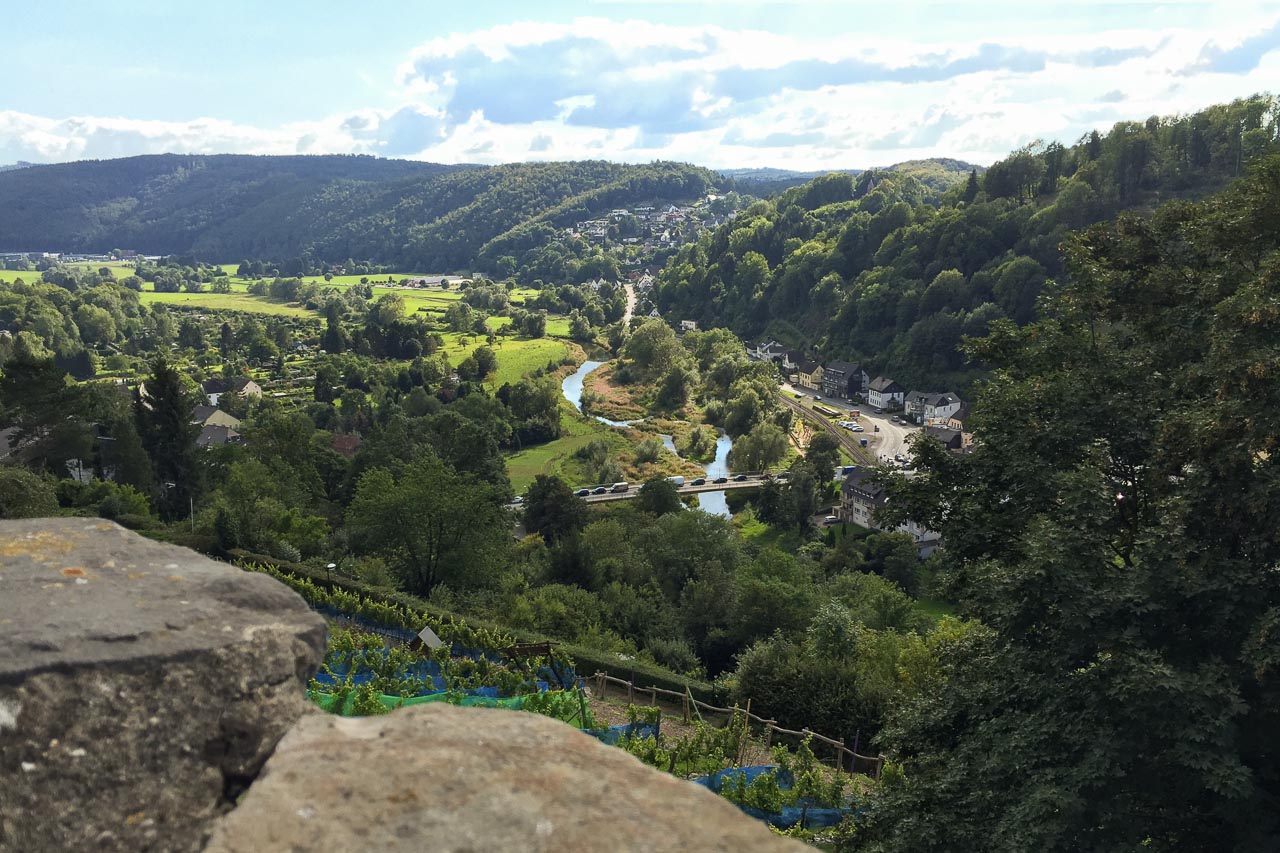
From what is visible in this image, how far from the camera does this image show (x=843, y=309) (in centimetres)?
13175

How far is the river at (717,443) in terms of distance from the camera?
71.7 metres

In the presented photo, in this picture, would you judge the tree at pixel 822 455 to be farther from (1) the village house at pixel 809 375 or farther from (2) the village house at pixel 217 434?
(2) the village house at pixel 217 434

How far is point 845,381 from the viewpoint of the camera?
381 feet

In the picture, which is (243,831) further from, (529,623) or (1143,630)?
(529,623)

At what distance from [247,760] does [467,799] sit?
114cm

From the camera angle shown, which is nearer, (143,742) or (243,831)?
(243,831)

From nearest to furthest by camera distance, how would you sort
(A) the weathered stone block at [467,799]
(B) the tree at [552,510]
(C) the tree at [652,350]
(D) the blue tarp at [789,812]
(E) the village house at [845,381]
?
1. (A) the weathered stone block at [467,799]
2. (D) the blue tarp at [789,812]
3. (B) the tree at [552,510]
4. (E) the village house at [845,381]
5. (C) the tree at [652,350]

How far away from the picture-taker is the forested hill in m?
105

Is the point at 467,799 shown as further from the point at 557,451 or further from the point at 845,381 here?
the point at 845,381

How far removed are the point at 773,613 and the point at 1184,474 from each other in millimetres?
24932

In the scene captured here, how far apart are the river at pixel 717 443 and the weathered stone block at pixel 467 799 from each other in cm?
5633

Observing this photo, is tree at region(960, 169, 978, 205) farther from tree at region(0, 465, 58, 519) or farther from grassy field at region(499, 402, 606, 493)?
tree at region(0, 465, 58, 519)

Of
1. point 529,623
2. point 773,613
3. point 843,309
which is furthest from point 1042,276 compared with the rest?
point 529,623

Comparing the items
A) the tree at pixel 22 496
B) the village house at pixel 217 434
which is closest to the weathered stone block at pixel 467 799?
the tree at pixel 22 496
